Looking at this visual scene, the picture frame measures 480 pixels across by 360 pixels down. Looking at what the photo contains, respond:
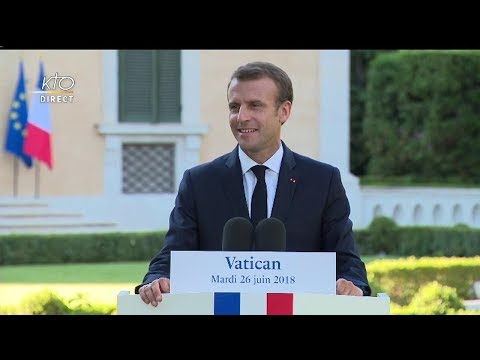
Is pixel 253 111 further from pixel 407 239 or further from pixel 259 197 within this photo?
pixel 407 239

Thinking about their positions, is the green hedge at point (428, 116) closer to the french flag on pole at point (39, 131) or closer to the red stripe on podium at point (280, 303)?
the french flag on pole at point (39, 131)

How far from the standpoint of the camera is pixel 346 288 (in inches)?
134

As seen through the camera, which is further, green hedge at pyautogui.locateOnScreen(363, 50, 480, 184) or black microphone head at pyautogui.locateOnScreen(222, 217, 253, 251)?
green hedge at pyautogui.locateOnScreen(363, 50, 480, 184)

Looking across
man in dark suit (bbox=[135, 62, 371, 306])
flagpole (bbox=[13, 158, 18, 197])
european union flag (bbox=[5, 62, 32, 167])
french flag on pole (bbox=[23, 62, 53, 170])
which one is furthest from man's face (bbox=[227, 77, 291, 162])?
flagpole (bbox=[13, 158, 18, 197])

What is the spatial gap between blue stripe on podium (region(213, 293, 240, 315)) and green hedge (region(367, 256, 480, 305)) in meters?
6.63

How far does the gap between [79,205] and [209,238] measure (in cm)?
1070

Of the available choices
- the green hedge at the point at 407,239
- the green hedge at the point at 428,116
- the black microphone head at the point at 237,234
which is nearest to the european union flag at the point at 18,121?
the green hedge at the point at 407,239

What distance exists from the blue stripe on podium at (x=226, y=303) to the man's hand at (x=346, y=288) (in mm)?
339

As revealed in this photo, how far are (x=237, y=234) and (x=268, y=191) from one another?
317 mm

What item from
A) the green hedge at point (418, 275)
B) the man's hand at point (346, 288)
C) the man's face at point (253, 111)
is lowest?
the green hedge at point (418, 275)

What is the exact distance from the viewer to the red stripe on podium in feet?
10.6

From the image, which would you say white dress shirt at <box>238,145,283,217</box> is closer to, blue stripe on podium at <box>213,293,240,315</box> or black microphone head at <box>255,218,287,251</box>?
black microphone head at <box>255,218,287,251</box>

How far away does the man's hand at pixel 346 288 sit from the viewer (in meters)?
3.39

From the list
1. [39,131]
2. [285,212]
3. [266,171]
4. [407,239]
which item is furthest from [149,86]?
[285,212]
